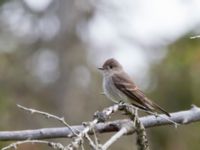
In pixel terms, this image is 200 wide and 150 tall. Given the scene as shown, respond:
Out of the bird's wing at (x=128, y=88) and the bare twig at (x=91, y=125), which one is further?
the bird's wing at (x=128, y=88)

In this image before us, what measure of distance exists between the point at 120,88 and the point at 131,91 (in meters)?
0.17

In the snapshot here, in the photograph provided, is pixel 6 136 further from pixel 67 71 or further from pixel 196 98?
pixel 67 71

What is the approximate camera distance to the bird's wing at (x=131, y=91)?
241 inches

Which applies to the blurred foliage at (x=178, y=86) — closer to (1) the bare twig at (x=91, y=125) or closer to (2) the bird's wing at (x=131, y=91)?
(2) the bird's wing at (x=131, y=91)

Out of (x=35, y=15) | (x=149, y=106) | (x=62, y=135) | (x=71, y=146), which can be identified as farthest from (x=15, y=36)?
(x=71, y=146)

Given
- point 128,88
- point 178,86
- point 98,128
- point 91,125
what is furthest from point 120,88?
point 178,86

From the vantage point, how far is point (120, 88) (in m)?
6.77

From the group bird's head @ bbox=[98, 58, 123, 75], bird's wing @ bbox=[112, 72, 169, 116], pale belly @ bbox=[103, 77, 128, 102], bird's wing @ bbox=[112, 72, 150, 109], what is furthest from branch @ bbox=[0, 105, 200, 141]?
bird's head @ bbox=[98, 58, 123, 75]

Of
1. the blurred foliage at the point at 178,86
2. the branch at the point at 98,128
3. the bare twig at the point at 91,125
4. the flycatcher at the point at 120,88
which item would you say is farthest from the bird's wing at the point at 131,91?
the blurred foliage at the point at 178,86

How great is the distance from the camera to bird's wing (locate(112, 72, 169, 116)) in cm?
611

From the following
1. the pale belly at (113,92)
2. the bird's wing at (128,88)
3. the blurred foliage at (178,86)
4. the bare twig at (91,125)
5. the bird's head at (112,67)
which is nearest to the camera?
the bare twig at (91,125)

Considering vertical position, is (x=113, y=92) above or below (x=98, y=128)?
above

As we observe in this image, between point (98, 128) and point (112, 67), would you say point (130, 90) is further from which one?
point (98, 128)

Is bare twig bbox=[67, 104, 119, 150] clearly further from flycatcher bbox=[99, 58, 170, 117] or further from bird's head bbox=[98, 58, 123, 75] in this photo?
bird's head bbox=[98, 58, 123, 75]
